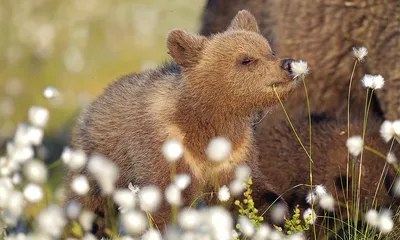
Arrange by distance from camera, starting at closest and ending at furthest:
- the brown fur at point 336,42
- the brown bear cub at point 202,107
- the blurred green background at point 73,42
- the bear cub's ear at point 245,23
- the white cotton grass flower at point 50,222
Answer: the white cotton grass flower at point 50,222 → the brown bear cub at point 202,107 → the bear cub's ear at point 245,23 → the brown fur at point 336,42 → the blurred green background at point 73,42

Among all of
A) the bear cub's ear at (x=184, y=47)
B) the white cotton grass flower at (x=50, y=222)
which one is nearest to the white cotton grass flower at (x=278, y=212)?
the bear cub's ear at (x=184, y=47)

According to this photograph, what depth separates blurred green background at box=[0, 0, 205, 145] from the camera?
12.3 meters

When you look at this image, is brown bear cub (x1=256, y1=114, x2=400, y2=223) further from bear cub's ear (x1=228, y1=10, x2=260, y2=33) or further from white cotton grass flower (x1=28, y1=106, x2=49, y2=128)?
white cotton grass flower (x1=28, y1=106, x2=49, y2=128)

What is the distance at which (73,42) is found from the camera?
518 inches

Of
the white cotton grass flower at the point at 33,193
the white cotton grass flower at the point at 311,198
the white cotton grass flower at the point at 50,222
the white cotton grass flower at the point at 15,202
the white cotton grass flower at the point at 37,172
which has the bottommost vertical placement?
the white cotton grass flower at the point at 50,222

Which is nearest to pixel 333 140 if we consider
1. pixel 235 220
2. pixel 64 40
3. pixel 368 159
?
pixel 368 159

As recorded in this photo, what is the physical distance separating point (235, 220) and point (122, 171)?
76 cm

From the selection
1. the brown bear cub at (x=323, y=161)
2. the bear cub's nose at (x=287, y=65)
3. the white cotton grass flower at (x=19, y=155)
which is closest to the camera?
the white cotton grass flower at (x=19, y=155)

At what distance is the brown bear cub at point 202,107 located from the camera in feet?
16.6

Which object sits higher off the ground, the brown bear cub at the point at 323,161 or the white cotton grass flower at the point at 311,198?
the brown bear cub at the point at 323,161

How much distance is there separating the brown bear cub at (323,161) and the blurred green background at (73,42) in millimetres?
5681

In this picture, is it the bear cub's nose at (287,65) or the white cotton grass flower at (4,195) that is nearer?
the white cotton grass flower at (4,195)

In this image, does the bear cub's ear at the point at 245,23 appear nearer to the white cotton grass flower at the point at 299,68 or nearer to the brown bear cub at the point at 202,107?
the brown bear cub at the point at 202,107

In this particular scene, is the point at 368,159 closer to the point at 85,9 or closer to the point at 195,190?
the point at 195,190
